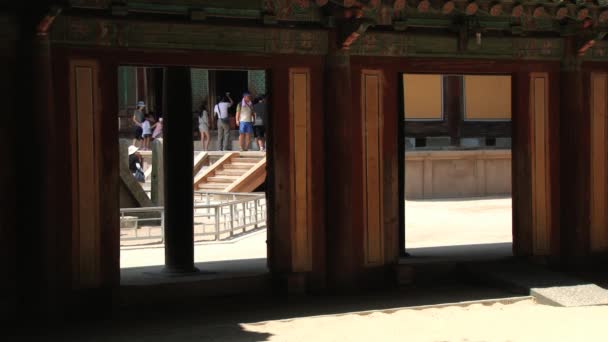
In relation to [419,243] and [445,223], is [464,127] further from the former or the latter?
[419,243]

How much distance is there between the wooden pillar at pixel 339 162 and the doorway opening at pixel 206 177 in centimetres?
81

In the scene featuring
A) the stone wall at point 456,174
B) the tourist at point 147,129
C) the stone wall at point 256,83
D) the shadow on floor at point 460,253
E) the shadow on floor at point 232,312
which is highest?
the stone wall at point 256,83

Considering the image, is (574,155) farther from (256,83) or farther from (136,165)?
(256,83)

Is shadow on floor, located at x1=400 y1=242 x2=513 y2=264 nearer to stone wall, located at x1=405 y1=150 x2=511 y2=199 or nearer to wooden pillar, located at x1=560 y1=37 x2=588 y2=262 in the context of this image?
wooden pillar, located at x1=560 y1=37 x2=588 y2=262

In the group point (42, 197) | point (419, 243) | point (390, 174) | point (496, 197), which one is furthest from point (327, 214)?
point (496, 197)

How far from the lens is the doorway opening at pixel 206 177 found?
50.6 ft

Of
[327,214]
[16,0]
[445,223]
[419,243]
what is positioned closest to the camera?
[16,0]

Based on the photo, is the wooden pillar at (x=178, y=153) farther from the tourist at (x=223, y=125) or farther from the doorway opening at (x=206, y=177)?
the tourist at (x=223, y=125)

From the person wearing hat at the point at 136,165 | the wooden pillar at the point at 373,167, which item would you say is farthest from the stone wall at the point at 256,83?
the wooden pillar at the point at 373,167

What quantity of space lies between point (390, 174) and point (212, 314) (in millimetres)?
2853

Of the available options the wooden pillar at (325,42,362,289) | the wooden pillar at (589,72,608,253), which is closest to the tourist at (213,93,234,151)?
the wooden pillar at (589,72,608,253)

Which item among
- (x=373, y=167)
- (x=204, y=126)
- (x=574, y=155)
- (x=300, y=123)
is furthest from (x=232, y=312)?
(x=204, y=126)

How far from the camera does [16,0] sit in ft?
30.2

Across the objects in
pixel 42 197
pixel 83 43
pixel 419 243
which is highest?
pixel 83 43
